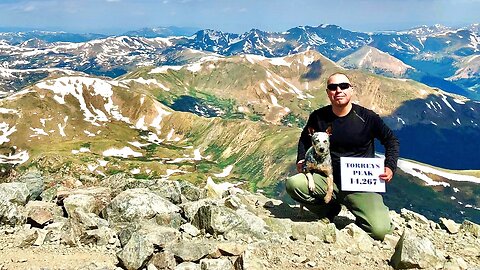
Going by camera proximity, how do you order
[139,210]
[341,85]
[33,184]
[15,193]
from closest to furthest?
[341,85], [139,210], [15,193], [33,184]

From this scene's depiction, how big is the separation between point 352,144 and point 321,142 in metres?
1.18

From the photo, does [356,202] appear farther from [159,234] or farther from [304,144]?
[159,234]

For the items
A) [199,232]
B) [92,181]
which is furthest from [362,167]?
[92,181]

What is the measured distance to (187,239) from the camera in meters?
11.5

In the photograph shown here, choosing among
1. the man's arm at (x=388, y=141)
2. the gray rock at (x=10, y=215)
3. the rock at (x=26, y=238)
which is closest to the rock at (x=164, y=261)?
the rock at (x=26, y=238)

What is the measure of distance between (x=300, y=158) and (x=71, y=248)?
24.3 ft

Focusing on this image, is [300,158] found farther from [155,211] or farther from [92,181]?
[92,181]

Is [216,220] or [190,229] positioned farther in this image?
[190,229]

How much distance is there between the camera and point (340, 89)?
11.7m

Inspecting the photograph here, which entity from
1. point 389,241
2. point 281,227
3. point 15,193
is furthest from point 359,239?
point 15,193

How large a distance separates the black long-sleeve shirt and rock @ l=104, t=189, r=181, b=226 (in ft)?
18.3

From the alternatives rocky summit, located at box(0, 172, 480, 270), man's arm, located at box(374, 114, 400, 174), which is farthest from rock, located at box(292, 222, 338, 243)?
man's arm, located at box(374, 114, 400, 174)

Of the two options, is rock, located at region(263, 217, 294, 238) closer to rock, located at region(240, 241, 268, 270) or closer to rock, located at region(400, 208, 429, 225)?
rock, located at region(240, 241, 268, 270)

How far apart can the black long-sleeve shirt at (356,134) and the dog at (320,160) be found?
1.14 ft
